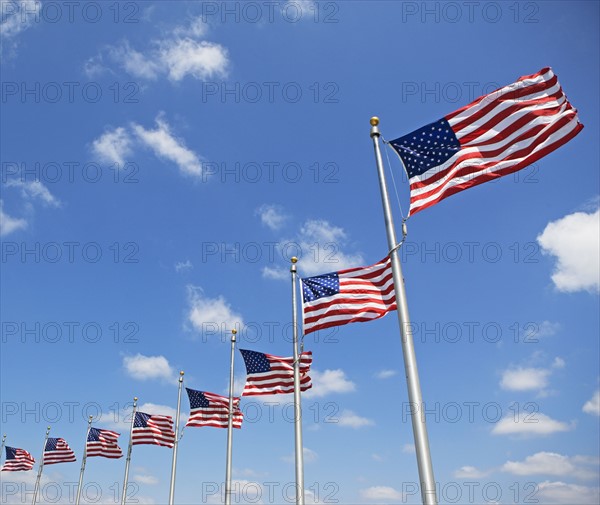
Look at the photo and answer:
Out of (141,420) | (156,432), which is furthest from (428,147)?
(141,420)

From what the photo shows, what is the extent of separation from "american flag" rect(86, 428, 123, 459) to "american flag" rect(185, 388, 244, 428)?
44.1 feet

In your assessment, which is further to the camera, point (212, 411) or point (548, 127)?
point (212, 411)

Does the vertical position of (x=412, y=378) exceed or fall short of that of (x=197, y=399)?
it falls short

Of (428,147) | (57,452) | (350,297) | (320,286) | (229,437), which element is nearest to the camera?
(428,147)

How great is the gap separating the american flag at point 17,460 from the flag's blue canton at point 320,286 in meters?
42.5

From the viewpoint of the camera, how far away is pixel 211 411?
2523cm

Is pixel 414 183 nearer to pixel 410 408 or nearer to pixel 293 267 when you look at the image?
pixel 410 408

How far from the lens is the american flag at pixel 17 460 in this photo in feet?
142

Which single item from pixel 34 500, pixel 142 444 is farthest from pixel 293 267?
pixel 34 500

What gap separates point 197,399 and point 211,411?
95cm

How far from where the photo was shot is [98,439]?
35469 mm

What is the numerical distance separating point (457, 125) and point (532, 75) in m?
1.88

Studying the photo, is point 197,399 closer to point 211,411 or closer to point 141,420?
point 211,411

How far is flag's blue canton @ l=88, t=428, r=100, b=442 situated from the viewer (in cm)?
3548
